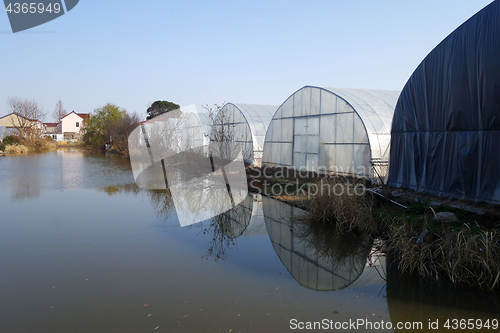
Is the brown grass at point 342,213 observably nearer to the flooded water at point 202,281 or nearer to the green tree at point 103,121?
the flooded water at point 202,281

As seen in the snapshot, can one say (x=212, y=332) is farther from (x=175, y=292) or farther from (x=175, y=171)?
(x=175, y=171)

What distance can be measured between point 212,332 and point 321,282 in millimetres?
2017

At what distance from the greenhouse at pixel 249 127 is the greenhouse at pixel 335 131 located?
71.7 inches

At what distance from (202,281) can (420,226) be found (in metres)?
4.40

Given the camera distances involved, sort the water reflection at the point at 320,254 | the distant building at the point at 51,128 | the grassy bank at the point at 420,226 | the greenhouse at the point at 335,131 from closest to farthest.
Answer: the grassy bank at the point at 420,226 → the water reflection at the point at 320,254 → the greenhouse at the point at 335,131 → the distant building at the point at 51,128

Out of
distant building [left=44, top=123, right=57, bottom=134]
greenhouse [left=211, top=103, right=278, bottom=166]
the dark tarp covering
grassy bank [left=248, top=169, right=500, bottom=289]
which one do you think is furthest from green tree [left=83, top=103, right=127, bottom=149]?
the dark tarp covering

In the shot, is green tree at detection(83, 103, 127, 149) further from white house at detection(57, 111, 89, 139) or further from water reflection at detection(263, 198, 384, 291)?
water reflection at detection(263, 198, 384, 291)

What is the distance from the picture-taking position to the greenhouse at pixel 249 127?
18672mm

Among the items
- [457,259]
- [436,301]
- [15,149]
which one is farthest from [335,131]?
[15,149]

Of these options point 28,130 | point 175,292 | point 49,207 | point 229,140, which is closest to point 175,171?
point 229,140

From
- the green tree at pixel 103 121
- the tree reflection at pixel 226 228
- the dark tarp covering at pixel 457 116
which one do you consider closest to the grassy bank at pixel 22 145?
the green tree at pixel 103 121

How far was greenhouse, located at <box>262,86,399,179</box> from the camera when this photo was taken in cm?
1219

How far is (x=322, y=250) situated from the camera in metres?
6.58

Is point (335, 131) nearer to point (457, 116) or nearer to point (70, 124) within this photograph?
point (457, 116)
